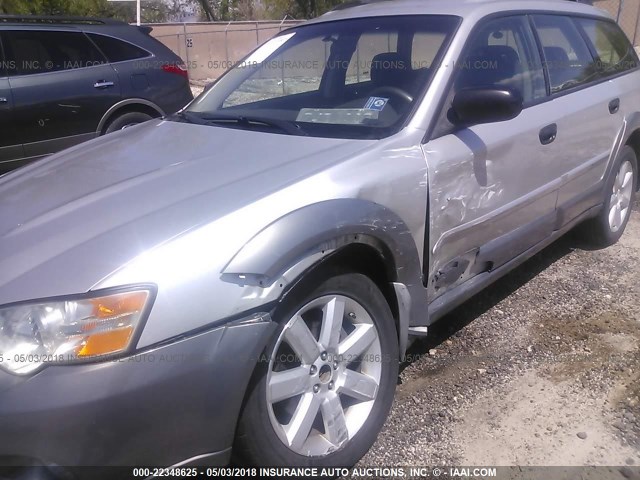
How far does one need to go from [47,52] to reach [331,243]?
522 cm

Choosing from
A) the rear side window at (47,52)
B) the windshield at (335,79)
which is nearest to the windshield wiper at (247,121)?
the windshield at (335,79)

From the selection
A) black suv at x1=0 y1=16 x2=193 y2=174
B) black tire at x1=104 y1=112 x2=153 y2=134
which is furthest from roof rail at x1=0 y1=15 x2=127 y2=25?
black tire at x1=104 y1=112 x2=153 y2=134

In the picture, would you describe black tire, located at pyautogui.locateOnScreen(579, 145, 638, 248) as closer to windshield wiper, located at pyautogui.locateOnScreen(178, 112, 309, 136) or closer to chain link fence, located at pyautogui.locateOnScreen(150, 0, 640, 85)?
windshield wiper, located at pyautogui.locateOnScreen(178, 112, 309, 136)

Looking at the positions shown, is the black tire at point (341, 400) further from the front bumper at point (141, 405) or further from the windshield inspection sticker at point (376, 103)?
the windshield inspection sticker at point (376, 103)

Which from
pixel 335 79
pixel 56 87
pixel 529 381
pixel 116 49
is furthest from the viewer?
pixel 116 49

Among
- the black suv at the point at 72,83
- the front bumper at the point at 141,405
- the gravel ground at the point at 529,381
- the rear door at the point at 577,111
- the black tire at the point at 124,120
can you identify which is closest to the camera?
the front bumper at the point at 141,405

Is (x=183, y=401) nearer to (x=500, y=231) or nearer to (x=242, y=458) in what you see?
(x=242, y=458)

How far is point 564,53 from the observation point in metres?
4.02

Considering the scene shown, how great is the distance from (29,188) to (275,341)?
4.50ft

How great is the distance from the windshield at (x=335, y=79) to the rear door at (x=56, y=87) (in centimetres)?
298

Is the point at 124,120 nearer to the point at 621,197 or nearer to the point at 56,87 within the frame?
the point at 56,87

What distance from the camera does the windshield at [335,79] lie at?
2.93m

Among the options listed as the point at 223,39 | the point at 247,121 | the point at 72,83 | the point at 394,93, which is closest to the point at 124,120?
the point at 72,83

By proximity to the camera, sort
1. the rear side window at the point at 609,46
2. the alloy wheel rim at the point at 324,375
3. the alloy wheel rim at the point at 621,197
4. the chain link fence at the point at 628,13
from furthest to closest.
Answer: the chain link fence at the point at 628,13, the alloy wheel rim at the point at 621,197, the rear side window at the point at 609,46, the alloy wheel rim at the point at 324,375
